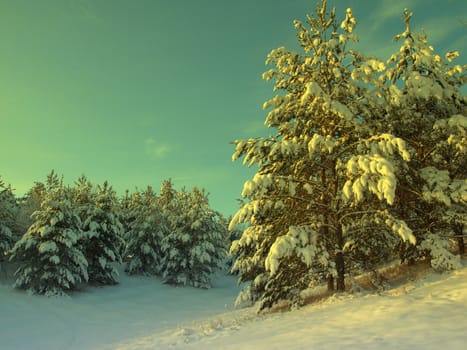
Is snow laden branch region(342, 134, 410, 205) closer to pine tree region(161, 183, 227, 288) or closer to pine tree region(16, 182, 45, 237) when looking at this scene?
pine tree region(161, 183, 227, 288)

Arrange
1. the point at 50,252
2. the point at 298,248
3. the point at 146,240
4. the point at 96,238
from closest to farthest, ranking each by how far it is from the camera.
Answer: the point at 298,248 → the point at 50,252 → the point at 96,238 → the point at 146,240

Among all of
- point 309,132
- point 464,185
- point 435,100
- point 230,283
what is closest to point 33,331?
point 309,132

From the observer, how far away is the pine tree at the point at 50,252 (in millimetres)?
24391

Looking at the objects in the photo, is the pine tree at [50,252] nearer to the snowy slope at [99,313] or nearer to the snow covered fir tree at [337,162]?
the snowy slope at [99,313]

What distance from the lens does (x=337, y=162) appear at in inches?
503

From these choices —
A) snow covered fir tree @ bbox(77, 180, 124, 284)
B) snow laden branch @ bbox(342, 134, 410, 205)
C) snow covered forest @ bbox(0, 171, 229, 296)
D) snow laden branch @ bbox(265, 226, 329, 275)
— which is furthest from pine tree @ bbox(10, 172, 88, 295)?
snow laden branch @ bbox(342, 134, 410, 205)

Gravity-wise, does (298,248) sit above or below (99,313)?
above

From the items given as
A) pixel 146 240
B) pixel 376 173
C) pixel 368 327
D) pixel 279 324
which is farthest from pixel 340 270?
pixel 146 240

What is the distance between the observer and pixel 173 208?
42969 millimetres

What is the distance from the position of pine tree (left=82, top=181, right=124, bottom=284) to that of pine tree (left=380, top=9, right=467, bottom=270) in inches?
892

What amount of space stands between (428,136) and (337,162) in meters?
4.81

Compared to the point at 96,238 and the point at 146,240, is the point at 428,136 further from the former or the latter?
the point at 146,240

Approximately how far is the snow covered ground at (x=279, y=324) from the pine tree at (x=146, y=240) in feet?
38.1

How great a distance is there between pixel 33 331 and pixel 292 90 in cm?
1664
